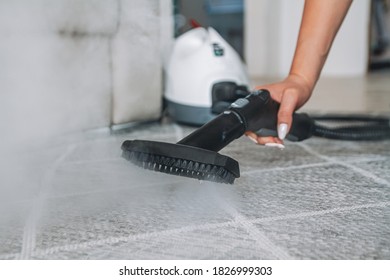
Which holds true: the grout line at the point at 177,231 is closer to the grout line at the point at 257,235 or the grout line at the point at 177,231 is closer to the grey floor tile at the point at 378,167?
the grout line at the point at 257,235

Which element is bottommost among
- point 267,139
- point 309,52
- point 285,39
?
point 285,39

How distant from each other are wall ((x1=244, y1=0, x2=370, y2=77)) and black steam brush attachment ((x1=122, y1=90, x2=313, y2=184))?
2859 millimetres

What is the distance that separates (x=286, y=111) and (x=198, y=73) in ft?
1.89

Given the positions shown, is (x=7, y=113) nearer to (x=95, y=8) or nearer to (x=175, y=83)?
(x=95, y=8)

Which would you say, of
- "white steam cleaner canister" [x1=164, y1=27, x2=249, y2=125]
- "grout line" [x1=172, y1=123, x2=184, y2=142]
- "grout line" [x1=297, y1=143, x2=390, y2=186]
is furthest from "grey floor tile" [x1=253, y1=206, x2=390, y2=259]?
"white steam cleaner canister" [x1=164, y1=27, x2=249, y2=125]

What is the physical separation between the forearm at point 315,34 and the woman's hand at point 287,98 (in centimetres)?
1

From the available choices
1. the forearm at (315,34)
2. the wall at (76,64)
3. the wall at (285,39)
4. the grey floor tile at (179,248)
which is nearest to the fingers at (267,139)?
the forearm at (315,34)

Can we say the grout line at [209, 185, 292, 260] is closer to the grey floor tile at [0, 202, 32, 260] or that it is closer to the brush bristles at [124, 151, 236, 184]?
the brush bristles at [124, 151, 236, 184]

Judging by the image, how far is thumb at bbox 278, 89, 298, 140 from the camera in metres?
0.74

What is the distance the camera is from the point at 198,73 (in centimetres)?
128

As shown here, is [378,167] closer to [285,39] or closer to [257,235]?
[257,235]

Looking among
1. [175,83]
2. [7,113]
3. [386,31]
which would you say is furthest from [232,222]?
[386,31]

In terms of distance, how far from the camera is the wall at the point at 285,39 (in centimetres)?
351

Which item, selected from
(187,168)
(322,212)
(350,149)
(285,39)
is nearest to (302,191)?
(322,212)
